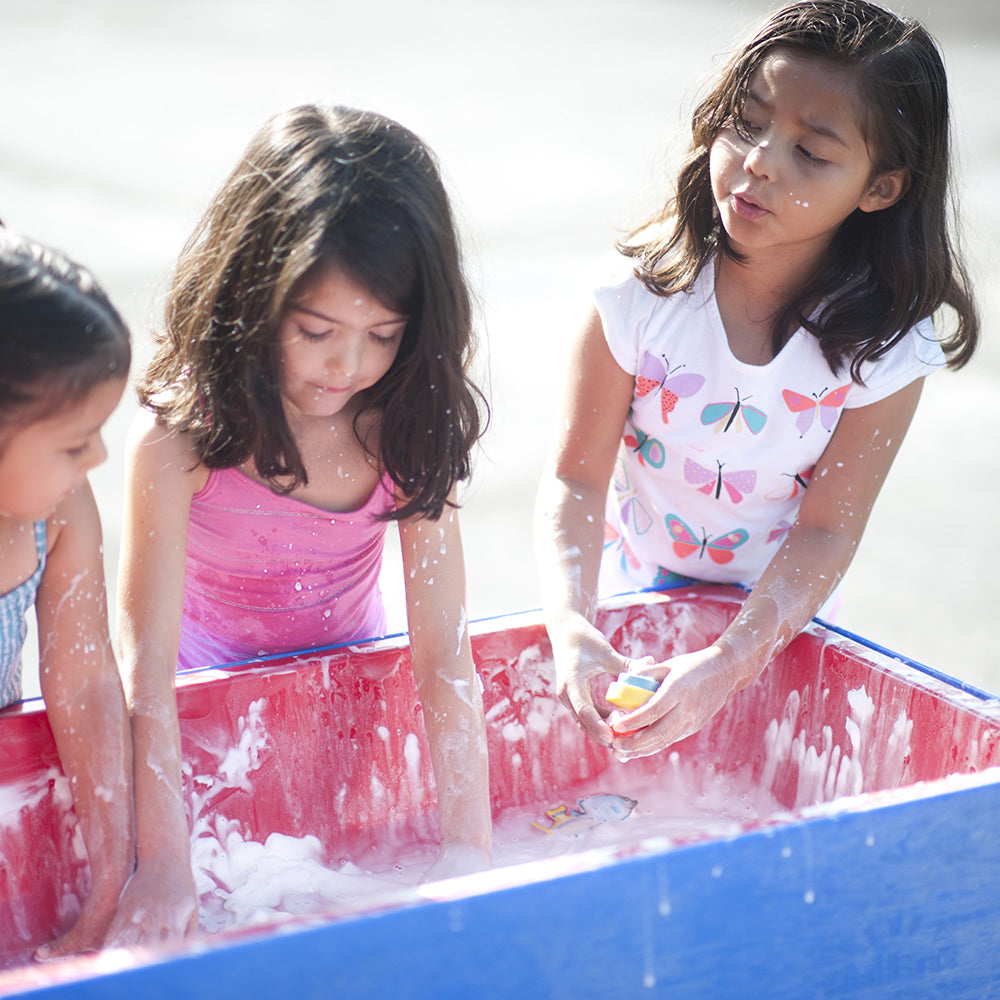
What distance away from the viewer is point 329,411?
1.23 meters

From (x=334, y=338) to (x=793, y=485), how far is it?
678 millimetres

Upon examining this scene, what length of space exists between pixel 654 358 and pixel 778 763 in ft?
1.74

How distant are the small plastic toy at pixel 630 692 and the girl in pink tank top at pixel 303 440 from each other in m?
0.16

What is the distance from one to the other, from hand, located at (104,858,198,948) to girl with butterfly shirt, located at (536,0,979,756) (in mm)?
455

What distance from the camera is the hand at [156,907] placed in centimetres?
107

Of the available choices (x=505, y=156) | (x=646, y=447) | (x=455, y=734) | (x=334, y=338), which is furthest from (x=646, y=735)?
(x=505, y=156)

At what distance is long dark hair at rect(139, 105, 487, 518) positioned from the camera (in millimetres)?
1119

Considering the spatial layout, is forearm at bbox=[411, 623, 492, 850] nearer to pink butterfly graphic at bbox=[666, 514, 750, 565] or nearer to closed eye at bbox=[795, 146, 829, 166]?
pink butterfly graphic at bbox=[666, 514, 750, 565]

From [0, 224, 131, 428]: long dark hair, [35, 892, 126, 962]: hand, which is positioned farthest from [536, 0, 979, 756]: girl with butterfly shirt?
[0, 224, 131, 428]: long dark hair

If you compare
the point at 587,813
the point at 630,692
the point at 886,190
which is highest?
the point at 886,190

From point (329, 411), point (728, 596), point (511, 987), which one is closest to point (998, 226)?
point (728, 596)

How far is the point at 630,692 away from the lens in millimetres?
1271

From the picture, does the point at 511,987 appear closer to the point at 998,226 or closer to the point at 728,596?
the point at 728,596

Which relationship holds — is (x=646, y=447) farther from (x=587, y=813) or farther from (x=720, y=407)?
(x=587, y=813)
